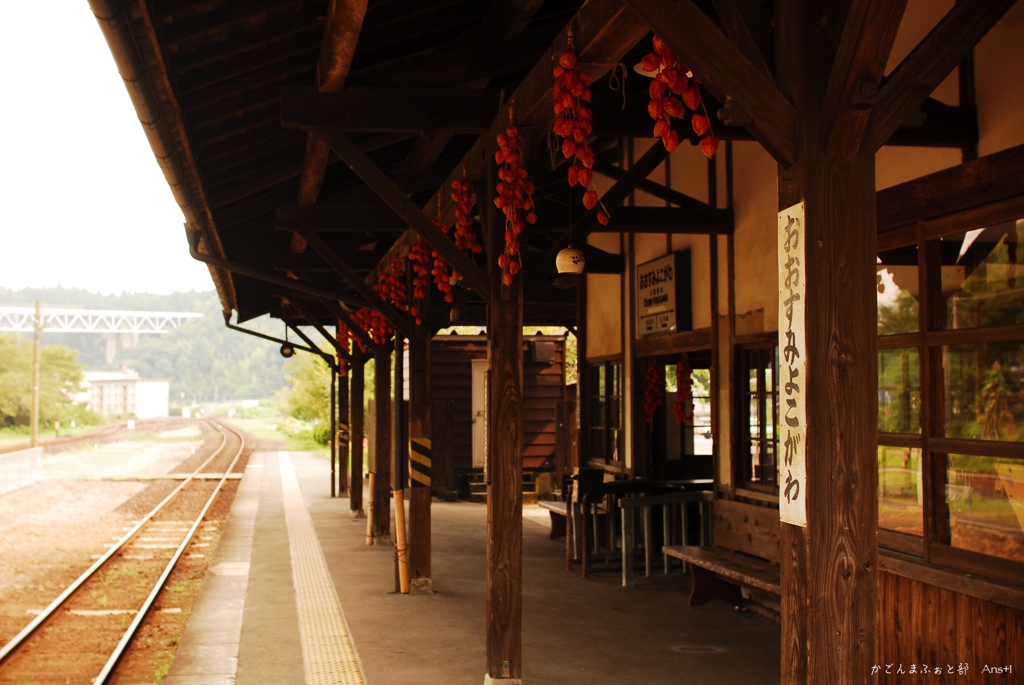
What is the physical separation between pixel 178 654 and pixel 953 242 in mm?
4907

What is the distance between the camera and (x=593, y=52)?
371 centimetres

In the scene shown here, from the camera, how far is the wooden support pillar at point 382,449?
10461mm

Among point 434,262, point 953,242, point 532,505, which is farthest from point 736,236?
point 532,505

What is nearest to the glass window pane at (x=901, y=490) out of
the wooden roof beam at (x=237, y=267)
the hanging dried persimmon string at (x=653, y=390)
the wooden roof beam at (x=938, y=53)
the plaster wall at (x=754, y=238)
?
the plaster wall at (x=754, y=238)

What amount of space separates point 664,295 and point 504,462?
12.6ft

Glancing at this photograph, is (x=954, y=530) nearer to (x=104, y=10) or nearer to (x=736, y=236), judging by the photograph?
(x=736, y=236)

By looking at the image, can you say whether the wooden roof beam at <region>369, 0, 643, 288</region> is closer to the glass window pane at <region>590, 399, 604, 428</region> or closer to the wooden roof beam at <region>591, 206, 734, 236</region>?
the wooden roof beam at <region>591, 206, 734, 236</region>

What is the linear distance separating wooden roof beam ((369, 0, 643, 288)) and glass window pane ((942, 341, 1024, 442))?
2.08 m

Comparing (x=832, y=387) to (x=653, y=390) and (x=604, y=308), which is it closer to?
(x=653, y=390)

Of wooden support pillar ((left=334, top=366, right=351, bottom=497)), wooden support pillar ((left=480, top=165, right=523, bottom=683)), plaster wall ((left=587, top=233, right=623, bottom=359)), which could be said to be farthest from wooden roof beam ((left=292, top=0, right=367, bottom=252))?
wooden support pillar ((left=334, top=366, right=351, bottom=497))

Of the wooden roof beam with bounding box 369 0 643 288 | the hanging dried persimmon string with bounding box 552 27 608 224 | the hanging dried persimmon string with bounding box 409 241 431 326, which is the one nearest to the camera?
the wooden roof beam with bounding box 369 0 643 288

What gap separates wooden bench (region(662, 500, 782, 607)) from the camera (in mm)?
6496

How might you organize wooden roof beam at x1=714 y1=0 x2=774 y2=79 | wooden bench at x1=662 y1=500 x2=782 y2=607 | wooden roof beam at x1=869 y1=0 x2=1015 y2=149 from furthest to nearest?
wooden bench at x1=662 y1=500 x2=782 y2=607, wooden roof beam at x1=714 y1=0 x2=774 y2=79, wooden roof beam at x1=869 y1=0 x2=1015 y2=149

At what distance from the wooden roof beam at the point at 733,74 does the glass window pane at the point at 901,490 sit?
9.03ft
